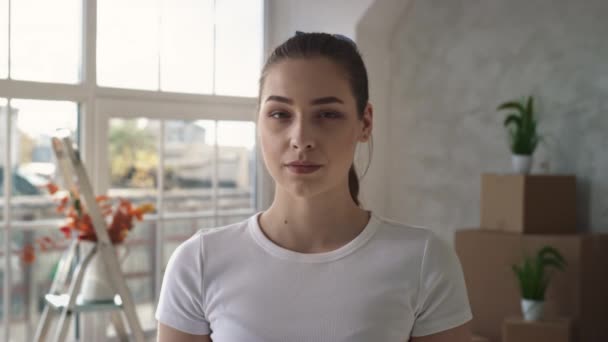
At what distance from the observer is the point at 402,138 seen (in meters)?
4.56

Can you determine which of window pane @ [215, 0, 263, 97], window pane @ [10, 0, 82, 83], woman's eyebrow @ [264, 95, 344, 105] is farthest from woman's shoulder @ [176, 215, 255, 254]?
window pane @ [215, 0, 263, 97]

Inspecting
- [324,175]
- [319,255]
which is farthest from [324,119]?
[319,255]

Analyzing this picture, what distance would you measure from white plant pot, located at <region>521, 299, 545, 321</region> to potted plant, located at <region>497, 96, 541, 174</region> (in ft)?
2.22

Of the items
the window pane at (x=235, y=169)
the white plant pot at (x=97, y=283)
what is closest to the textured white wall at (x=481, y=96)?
the window pane at (x=235, y=169)

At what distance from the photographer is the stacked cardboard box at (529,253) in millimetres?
3516

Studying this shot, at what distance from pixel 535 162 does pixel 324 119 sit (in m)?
3.07

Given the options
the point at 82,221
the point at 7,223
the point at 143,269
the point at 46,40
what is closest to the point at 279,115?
the point at 82,221

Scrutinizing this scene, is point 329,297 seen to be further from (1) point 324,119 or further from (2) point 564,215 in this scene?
(2) point 564,215

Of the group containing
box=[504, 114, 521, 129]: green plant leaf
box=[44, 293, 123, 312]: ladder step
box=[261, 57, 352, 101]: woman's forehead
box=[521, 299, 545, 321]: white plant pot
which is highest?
box=[504, 114, 521, 129]: green plant leaf

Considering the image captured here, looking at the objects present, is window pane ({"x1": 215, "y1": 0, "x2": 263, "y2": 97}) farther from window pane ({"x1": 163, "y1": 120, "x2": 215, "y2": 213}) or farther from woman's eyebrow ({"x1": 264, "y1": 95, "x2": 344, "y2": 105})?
woman's eyebrow ({"x1": 264, "y1": 95, "x2": 344, "y2": 105})

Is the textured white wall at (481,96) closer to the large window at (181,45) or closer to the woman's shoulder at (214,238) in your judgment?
the large window at (181,45)

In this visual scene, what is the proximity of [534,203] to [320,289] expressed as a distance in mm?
2724

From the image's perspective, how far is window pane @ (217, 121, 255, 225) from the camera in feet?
13.5

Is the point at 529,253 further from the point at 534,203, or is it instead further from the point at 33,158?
the point at 33,158
